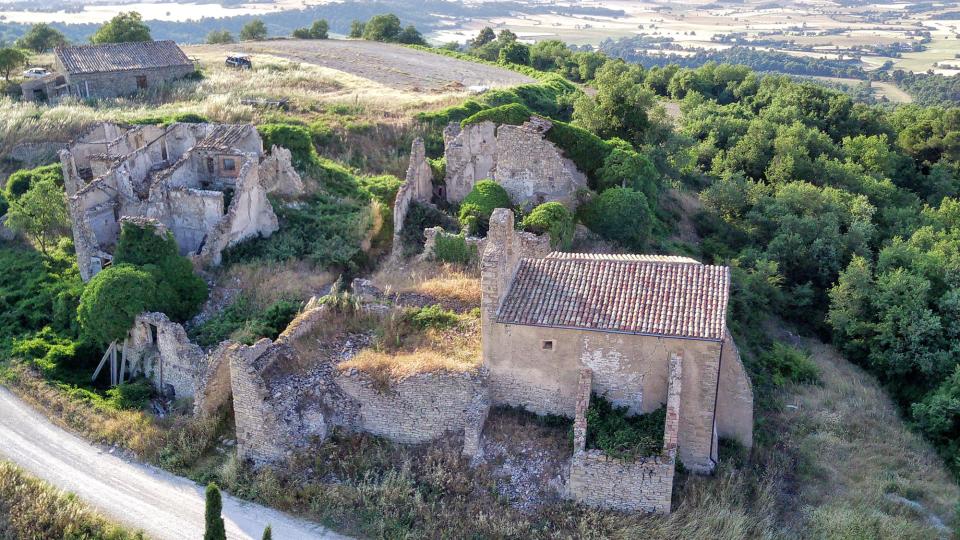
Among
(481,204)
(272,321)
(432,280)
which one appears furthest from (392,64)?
(272,321)

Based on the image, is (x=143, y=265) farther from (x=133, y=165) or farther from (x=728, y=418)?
(x=728, y=418)

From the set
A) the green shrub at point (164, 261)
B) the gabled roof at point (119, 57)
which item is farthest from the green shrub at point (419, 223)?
the gabled roof at point (119, 57)

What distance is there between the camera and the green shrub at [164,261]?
2283 cm

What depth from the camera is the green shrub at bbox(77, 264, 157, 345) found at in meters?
21.3

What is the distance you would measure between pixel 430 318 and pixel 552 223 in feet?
26.1

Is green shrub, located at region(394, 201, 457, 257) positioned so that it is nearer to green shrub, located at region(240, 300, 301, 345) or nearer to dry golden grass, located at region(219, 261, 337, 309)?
dry golden grass, located at region(219, 261, 337, 309)

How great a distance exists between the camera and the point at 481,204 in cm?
2806

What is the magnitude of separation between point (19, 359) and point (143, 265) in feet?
13.6

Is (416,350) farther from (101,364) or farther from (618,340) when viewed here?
(101,364)

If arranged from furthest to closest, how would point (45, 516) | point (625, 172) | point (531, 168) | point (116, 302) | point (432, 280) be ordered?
point (625, 172)
point (531, 168)
point (432, 280)
point (116, 302)
point (45, 516)

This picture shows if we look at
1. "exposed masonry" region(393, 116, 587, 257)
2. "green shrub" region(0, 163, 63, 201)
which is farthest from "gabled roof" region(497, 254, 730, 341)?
"green shrub" region(0, 163, 63, 201)

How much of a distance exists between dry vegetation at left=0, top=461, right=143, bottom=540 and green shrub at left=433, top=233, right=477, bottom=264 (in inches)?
475

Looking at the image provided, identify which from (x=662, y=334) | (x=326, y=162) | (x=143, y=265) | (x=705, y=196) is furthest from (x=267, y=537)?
(x=705, y=196)

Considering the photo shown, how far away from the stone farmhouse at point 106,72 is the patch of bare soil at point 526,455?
35229 mm
